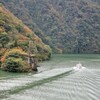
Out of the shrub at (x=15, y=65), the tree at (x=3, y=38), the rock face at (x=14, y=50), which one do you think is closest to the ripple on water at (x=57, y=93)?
the shrub at (x=15, y=65)

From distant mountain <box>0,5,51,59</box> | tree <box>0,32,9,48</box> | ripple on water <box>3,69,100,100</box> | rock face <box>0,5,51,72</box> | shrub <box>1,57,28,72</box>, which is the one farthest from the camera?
tree <box>0,32,9,48</box>

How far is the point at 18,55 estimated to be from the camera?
300 ft

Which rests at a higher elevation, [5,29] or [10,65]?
[5,29]

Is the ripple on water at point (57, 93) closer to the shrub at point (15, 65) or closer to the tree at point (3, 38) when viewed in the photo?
the shrub at point (15, 65)

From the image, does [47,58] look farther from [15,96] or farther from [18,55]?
[15,96]

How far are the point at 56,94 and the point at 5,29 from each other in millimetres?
95986

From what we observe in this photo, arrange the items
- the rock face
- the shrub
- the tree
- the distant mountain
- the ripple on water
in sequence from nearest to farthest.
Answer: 1. the ripple on water
2. the shrub
3. the rock face
4. the distant mountain
5. the tree

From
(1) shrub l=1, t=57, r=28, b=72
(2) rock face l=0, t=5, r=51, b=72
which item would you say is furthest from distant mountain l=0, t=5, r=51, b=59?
(1) shrub l=1, t=57, r=28, b=72

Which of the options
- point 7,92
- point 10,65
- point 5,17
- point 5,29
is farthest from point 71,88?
Result: point 5,17

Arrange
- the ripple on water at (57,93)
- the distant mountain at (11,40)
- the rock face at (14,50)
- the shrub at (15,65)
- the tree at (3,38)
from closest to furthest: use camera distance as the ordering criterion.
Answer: the ripple on water at (57,93), the shrub at (15,65), the rock face at (14,50), the distant mountain at (11,40), the tree at (3,38)

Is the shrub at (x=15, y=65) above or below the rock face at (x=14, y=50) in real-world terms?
below

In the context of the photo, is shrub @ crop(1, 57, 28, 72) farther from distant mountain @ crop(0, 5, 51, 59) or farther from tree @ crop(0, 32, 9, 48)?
tree @ crop(0, 32, 9, 48)

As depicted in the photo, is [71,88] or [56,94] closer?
[56,94]

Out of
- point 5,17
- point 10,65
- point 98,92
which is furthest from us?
point 5,17
